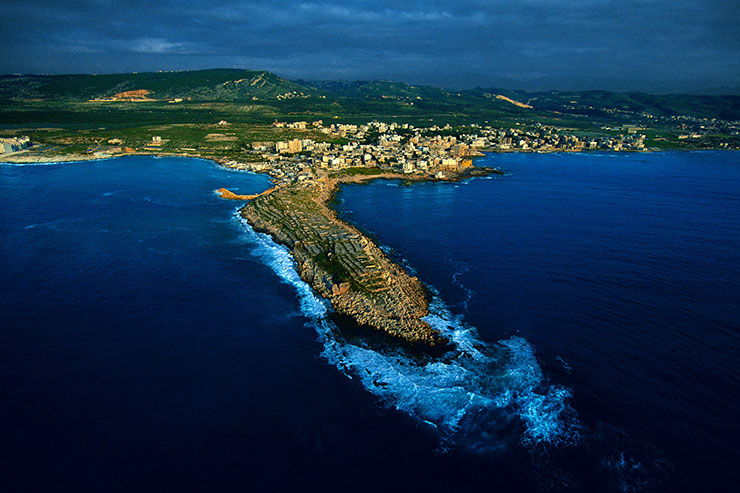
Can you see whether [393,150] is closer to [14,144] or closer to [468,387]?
[468,387]

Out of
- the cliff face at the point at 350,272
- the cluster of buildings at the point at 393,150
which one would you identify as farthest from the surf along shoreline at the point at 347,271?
the cluster of buildings at the point at 393,150

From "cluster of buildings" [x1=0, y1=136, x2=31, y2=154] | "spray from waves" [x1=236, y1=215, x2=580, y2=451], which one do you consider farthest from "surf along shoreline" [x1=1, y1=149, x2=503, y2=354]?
"cluster of buildings" [x1=0, y1=136, x2=31, y2=154]

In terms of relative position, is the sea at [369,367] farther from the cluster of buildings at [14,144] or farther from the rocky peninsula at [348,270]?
the cluster of buildings at [14,144]

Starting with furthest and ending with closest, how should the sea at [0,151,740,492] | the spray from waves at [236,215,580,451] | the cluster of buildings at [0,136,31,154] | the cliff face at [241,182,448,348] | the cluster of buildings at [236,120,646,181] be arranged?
the cluster of buildings at [0,136,31,154] → the cluster of buildings at [236,120,646,181] → the cliff face at [241,182,448,348] → the spray from waves at [236,215,580,451] → the sea at [0,151,740,492]

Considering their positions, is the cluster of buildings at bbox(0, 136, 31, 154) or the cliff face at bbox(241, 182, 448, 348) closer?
the cliff face at bbox(241, 182, 448, 348)

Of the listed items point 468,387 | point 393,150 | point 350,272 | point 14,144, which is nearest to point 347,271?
point 350,272

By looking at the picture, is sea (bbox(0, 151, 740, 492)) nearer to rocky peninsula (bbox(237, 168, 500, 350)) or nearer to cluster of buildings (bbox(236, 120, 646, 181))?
rocky peninsula (bbox(237, 168, 500, 350))
